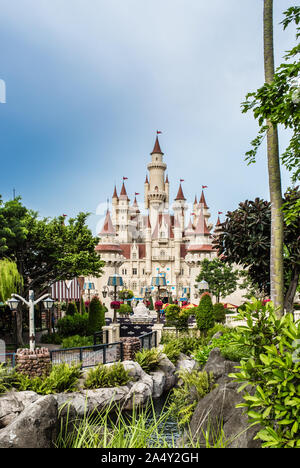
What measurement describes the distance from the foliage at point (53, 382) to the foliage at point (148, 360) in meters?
3.50

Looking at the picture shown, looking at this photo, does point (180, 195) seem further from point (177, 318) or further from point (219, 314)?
point (177, 318)

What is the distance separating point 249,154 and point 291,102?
2455 millimetres

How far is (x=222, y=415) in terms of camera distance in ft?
27.0

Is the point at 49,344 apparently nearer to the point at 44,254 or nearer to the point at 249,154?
the point at 44,254

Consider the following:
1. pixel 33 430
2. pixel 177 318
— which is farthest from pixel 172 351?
pixel 33 430

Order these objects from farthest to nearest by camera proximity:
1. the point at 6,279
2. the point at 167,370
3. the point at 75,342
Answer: the point at 75,342, the point at 6,279, the point at 167,370

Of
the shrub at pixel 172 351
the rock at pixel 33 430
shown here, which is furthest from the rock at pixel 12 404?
the shrub at pixel 172 351

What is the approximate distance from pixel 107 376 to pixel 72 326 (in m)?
11.1

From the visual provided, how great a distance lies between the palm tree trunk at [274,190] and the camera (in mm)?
9180

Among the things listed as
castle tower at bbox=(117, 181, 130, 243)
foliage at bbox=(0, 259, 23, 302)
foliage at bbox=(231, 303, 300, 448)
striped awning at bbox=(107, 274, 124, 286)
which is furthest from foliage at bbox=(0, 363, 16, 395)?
castle tower at bbox=(117, 181, 130, 243)

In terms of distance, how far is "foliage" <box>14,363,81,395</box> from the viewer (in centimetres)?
1238

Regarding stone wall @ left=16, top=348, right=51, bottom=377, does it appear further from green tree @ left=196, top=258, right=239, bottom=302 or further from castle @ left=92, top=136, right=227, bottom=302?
castle @ left=92, top=136, right=227, bottom=302

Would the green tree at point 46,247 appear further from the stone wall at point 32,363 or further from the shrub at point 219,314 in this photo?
the shrub at point 219,314

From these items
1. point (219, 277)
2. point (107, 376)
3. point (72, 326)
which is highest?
point (219, 277)
